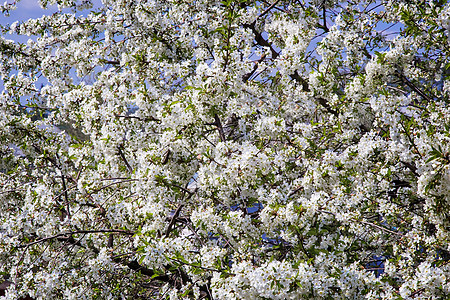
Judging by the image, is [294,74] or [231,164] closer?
[231,164]

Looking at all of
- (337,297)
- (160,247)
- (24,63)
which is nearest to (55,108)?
(24,63)

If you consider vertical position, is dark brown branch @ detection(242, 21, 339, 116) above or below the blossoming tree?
above

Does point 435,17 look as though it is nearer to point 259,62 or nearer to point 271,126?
point 259,62

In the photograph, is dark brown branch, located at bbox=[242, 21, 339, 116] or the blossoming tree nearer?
the blossoming tree

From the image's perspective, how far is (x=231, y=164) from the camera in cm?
394

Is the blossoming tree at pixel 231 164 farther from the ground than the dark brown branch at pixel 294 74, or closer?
closer

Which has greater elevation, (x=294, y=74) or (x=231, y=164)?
(x=294, y=74)

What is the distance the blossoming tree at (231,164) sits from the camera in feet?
12.2

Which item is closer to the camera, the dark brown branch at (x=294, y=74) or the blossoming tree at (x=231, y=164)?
A: the blossoming tree at (x=231, y=164)

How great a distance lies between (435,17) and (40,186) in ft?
19.5

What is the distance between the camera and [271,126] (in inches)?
174

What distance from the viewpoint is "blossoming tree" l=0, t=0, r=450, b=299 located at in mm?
3711

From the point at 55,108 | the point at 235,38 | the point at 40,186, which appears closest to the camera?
the point at 235,38

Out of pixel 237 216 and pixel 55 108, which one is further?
pixel 55 108
